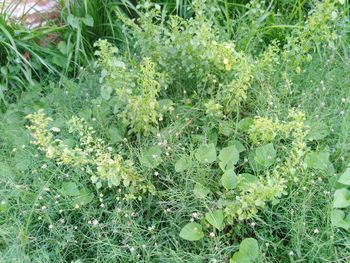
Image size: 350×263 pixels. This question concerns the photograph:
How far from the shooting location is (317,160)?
6.00 feet

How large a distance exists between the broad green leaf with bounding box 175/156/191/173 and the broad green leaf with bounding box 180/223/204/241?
24 cm

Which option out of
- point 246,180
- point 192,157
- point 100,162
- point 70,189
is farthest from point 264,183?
point 70,189

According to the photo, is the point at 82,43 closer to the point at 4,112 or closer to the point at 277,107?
the point at 4,112

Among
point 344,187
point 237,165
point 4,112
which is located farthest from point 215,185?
point 4,112

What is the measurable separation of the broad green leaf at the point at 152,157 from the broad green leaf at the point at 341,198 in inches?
25.8

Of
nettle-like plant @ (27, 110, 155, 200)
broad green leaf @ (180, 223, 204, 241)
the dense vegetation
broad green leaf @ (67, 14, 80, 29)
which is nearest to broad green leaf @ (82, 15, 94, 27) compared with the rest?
broad green leaf @ (67, 14, 80, 29)

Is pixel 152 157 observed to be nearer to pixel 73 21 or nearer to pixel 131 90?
pixel 131 90

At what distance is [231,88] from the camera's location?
1976 mm

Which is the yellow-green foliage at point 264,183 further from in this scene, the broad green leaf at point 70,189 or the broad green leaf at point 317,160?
the broad green leaf at point 70,189

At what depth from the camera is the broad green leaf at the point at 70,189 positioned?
73.9 inches

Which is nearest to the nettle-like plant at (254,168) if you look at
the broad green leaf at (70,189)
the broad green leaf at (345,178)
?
the broad green leaf at (345,178)

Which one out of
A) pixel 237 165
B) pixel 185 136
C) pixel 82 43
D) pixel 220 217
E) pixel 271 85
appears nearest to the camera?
pixel 220 217

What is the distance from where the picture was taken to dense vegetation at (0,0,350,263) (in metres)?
1.71

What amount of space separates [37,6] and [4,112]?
0.73 metres
